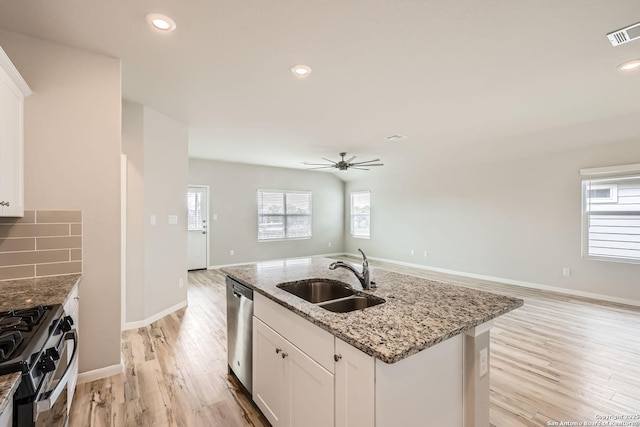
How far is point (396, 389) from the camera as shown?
1.10m

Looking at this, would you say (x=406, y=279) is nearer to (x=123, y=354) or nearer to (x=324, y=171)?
(x=123, y=354)

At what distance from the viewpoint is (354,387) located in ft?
3.71

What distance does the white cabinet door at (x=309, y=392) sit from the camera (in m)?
1.28

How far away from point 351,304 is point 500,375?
1.67 meters

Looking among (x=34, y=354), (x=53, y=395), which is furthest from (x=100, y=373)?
(x=34, y=354)

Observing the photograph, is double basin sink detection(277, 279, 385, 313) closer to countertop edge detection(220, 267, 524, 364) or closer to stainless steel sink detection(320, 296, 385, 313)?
stainless steel sink detection(320, 296, 385, 313)

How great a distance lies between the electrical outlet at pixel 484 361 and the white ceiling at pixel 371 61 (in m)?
1.93

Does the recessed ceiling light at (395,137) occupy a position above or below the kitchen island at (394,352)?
above

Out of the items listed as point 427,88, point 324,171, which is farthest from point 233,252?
point 427,88

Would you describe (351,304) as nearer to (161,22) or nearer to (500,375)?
(500,375)

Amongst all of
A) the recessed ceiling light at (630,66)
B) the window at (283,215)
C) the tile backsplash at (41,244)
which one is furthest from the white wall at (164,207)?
the recessed ceiling light at (630,66)

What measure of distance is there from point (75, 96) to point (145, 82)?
0.70 m

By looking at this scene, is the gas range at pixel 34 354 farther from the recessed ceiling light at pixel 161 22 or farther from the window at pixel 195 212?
the window at pixel 195 212

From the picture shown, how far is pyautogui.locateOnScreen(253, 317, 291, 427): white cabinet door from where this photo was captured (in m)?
1.60
